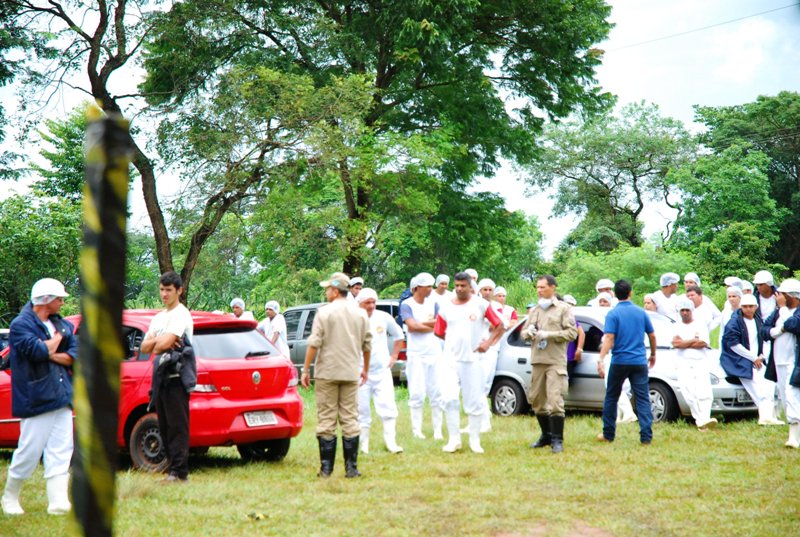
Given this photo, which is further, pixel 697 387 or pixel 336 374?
pixel 697 387

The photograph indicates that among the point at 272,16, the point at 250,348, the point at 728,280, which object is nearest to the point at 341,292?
the point at 250,348

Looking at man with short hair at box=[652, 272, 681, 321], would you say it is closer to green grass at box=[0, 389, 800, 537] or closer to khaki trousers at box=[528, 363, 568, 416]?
green grass at box=[0, 389, 800, 537]

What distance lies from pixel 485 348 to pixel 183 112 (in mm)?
10792

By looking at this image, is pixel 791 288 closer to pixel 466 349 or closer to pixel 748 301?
pixel 748 301

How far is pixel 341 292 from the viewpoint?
8836 millimetres

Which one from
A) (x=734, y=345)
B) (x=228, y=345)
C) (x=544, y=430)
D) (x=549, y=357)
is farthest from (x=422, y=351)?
(x=734, y=345)

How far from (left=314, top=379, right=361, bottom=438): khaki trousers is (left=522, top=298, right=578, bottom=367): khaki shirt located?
2545mm

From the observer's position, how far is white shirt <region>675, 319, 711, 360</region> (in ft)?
37.9

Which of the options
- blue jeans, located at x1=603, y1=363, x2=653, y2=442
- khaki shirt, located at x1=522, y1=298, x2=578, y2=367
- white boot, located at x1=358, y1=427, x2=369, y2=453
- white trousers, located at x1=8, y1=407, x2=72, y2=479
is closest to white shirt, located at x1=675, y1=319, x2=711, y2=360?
blue jeans, located at x1=603, y1=363, x2=653, y2=442

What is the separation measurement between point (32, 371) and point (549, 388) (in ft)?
18.2

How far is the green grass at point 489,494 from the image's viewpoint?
6.66 metres

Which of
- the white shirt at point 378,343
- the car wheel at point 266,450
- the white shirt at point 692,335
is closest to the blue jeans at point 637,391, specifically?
the white shirt at point 692,335

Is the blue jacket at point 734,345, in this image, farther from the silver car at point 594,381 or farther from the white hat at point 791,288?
the white hat at point 791,288

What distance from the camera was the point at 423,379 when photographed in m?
11.4
